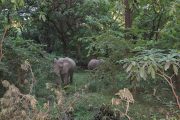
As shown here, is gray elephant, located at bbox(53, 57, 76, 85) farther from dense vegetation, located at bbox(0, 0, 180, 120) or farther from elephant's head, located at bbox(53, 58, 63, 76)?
dense vegetation, located at bbox(0, 0, 180, 120)

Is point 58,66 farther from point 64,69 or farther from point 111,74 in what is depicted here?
point 111,74

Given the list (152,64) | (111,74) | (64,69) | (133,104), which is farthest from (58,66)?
(152,64)

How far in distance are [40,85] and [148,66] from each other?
12.0 feet

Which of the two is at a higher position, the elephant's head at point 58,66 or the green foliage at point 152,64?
the green foliage at point 152,64

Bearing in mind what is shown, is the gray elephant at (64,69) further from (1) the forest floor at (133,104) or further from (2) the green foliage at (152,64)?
(2) the green foliage at (152,64)

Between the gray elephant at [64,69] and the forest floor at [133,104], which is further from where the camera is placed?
the gray elephant at [64,69]

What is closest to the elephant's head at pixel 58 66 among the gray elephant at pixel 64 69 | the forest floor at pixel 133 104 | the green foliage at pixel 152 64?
the gray elephant at pixel 64 69

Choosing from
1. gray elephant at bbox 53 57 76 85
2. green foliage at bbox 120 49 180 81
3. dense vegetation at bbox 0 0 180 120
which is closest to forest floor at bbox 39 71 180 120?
dense vegetation at bbox 0 0 180 120

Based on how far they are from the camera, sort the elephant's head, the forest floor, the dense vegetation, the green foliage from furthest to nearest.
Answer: the elephant's head → the forest floor → the dense vegetation → the green foliage

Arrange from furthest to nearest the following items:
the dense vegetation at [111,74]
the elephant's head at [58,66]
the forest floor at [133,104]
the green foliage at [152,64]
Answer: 1. the elephant's head at [58,66]
2. the forest floor at [133,104]
3. the dense vegetation at [111,74]
4. the green foliage at [152,64]

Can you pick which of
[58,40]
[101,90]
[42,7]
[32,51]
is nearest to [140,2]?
[101,90]

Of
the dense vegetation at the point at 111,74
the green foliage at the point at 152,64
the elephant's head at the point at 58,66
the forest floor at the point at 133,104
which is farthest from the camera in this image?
the elephant's head at the point at 58,66

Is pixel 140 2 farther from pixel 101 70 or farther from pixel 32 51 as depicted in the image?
pixel 32 51

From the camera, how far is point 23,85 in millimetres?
6520
